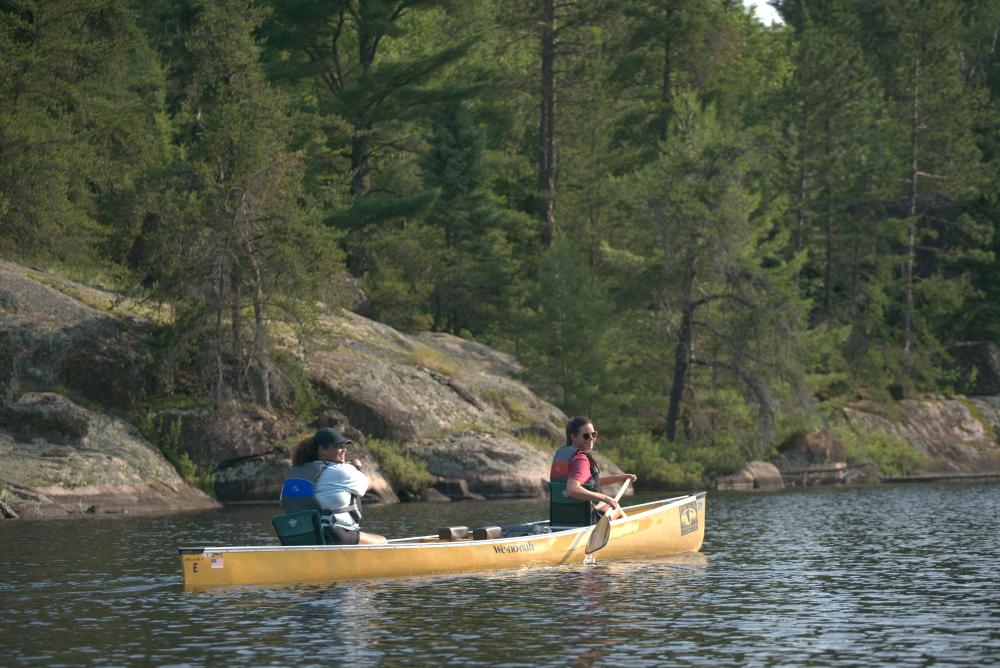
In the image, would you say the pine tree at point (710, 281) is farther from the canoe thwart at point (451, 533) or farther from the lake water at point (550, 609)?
the canoe thwart at point (451, 533)

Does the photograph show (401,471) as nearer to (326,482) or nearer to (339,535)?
(339,535)

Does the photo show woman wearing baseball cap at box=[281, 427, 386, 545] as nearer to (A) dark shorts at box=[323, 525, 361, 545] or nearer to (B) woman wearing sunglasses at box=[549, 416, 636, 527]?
(A) dark shorts at box=[323, 525, 361, 545]

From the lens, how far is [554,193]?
179ft

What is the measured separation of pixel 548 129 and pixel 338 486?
37043mm

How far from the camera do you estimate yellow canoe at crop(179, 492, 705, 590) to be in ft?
55.8

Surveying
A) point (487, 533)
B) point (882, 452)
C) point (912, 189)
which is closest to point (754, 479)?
point (882, 452)

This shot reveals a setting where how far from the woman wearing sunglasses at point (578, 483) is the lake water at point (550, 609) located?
0.89 meters

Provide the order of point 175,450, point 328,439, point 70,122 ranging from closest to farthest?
point 328,439 → point 175,450 → point 70,122

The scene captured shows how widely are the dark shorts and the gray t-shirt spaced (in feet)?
0.31

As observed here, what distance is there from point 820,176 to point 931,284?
6.39 metres

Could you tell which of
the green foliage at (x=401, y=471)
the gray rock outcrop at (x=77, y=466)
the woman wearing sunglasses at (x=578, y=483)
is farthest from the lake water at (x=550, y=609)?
the green foliage at (x=401, y=471)

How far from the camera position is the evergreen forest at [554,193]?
35.8 metres

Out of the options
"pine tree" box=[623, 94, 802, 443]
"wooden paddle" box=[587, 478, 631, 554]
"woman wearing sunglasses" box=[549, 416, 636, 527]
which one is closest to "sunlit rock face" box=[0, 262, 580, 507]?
"pine tree" box=[623, 94, 802, 443]

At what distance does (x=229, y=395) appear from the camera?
34.2m
